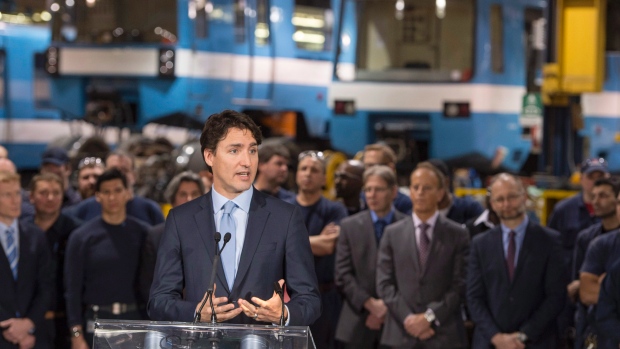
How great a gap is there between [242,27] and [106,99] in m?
2.68

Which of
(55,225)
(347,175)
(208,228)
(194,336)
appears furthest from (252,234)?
(347,175)

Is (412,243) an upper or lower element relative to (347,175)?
lower

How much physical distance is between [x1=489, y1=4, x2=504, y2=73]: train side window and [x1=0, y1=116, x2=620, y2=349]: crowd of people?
8.58m

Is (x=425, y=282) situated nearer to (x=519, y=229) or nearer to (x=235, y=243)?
(x=519, y=229)

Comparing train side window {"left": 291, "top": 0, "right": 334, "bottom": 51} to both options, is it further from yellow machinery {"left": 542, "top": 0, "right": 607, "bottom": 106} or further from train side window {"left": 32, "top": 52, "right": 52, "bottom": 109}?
yellow machinery {"left": 542, "top": 0, "right": 607, "bottom": 106}

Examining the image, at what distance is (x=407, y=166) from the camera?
1702 centimetres

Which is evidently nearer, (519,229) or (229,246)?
(229,246)

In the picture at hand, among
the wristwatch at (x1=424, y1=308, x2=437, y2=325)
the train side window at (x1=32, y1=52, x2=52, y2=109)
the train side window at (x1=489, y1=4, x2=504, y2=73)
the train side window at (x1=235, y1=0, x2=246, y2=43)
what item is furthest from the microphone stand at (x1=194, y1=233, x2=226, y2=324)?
the train side window at (x1=32, y1=52, x2=52, y2=109)

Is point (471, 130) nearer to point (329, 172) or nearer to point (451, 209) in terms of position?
point (329, 172)

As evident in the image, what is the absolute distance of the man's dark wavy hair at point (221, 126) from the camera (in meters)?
4.96

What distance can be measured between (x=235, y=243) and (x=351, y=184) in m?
5.22

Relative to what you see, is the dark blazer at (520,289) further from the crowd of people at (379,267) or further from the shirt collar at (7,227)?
the shirt collar at (7,227)

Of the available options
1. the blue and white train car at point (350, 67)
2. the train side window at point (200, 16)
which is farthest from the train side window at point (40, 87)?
the train side window at point (200, 16)

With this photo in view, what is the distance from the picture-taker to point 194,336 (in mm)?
4543
